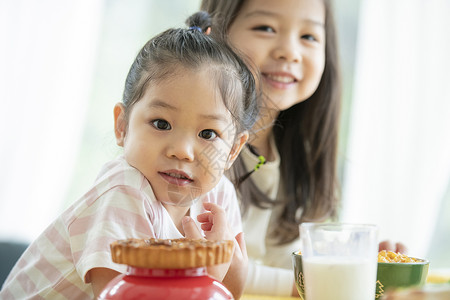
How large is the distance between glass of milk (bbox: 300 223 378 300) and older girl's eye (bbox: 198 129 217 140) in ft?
1.01

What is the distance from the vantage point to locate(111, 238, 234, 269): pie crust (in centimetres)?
74

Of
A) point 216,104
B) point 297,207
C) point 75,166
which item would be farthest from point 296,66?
point 75,166

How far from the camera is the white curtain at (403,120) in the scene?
3.27m

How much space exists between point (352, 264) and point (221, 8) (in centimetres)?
113

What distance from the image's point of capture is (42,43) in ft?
10.4

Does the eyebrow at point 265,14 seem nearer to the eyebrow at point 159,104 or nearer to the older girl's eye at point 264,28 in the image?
the older girl's eye at point 264,28

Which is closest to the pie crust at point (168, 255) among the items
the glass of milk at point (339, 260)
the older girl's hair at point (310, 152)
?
the glass of milk at point (339, 260)

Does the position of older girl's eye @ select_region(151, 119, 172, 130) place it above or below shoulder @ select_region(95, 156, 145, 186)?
above

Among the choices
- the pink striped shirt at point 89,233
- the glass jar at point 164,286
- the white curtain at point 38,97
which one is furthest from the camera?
the white curtain at point 38,97

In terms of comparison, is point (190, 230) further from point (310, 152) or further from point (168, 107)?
point (310, 152)

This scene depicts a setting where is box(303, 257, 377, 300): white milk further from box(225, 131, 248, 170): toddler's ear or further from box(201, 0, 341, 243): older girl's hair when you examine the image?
box(201, 0, 341, 243): older girl's hair

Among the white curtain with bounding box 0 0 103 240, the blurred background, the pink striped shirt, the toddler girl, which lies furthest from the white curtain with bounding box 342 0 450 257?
the pink striped shirt

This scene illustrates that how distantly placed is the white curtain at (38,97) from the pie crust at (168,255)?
2565 mm

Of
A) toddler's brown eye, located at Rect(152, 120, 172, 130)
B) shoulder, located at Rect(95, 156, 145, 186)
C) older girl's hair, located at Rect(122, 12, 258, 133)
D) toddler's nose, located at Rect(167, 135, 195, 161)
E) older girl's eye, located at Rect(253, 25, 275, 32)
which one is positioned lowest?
shoulder, located at Rect(95, 156, 145, 186)
